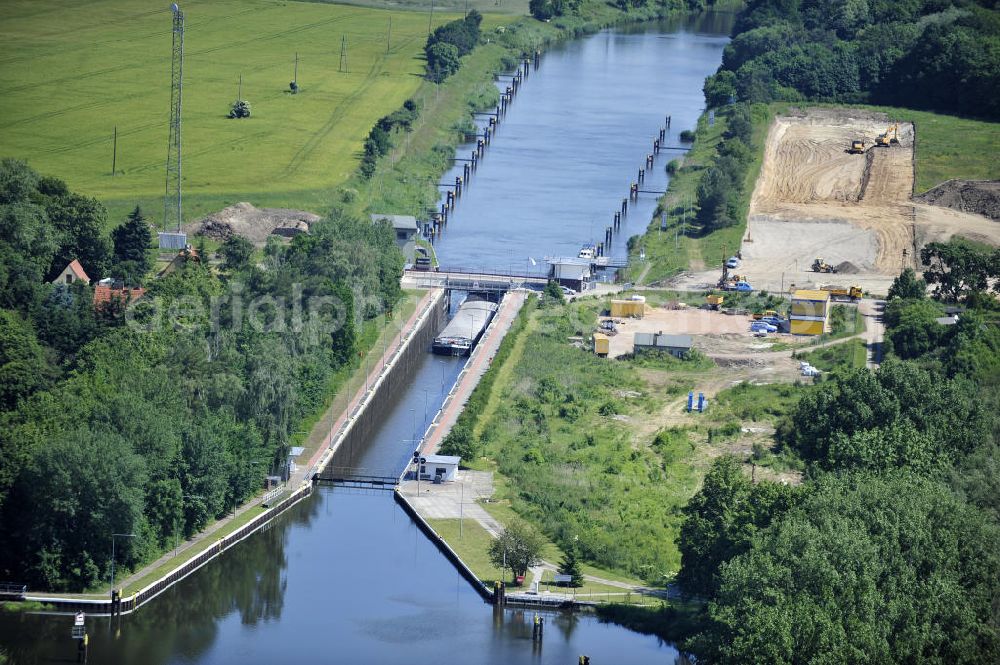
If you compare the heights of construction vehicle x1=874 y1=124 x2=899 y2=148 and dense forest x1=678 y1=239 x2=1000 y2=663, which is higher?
construction vehicle x1=874 y1=124 x2=899 y2=148

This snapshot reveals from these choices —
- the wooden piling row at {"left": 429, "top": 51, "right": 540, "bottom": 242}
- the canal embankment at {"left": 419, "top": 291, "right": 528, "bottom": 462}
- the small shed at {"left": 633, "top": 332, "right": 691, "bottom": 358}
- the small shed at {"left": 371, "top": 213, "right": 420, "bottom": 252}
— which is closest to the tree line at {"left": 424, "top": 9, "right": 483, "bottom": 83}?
the wooden piling row at {"left": 429, "top": 51, "right": 540, "bottom": 242}

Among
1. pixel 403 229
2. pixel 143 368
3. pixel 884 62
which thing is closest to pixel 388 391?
pixel 143 368

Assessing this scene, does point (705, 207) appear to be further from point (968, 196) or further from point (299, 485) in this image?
point (299, 485)

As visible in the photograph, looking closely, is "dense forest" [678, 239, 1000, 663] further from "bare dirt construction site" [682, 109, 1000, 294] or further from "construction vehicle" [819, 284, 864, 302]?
"bare dirt construction site" [682, 109, 1000, 294]

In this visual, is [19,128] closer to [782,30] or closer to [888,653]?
[782,30]

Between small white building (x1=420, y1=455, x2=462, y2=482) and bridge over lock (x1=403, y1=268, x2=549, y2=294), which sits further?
bridge over lock (x1=403, y1=268, x2=549, y2=294)

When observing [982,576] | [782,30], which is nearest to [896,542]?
[982,576]
